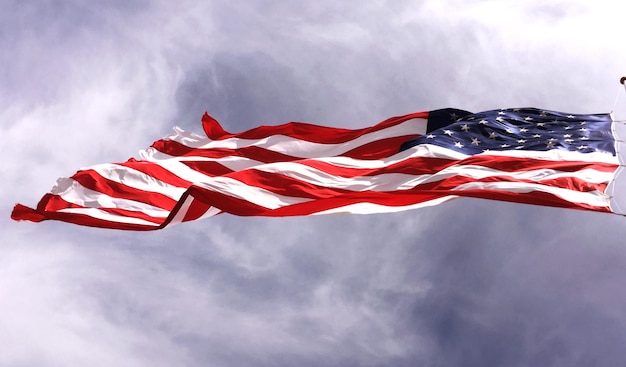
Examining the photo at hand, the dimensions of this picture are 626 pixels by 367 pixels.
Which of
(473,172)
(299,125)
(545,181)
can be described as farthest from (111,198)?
(545,181)

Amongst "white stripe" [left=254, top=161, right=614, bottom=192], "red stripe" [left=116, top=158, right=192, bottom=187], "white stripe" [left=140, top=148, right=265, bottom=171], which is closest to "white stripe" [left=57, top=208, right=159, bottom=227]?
"red stripe" [left=116, top=158, right=192, bottom=187]

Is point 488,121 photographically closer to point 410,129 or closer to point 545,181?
point 410,129

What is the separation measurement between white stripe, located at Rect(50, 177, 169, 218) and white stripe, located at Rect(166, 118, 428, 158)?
394 cm

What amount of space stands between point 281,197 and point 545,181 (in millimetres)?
6595

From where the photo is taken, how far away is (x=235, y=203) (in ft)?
63.6

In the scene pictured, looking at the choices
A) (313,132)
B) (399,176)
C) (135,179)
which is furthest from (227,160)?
(399,176)

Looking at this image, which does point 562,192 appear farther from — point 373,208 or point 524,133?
point 524,133

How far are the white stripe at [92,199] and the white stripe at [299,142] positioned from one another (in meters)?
3.94

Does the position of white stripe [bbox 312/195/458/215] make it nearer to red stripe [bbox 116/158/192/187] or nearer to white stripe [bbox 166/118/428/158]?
white stripe [bbox 166/118/428/158]

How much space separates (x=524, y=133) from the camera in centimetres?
2216

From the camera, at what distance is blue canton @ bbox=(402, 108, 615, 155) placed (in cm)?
2067

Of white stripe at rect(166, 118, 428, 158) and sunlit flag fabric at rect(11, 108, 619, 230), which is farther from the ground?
white stripe at rect(166, 118, 428, 158)

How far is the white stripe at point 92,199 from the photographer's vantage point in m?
21.9

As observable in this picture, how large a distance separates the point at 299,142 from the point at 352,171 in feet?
10.2
